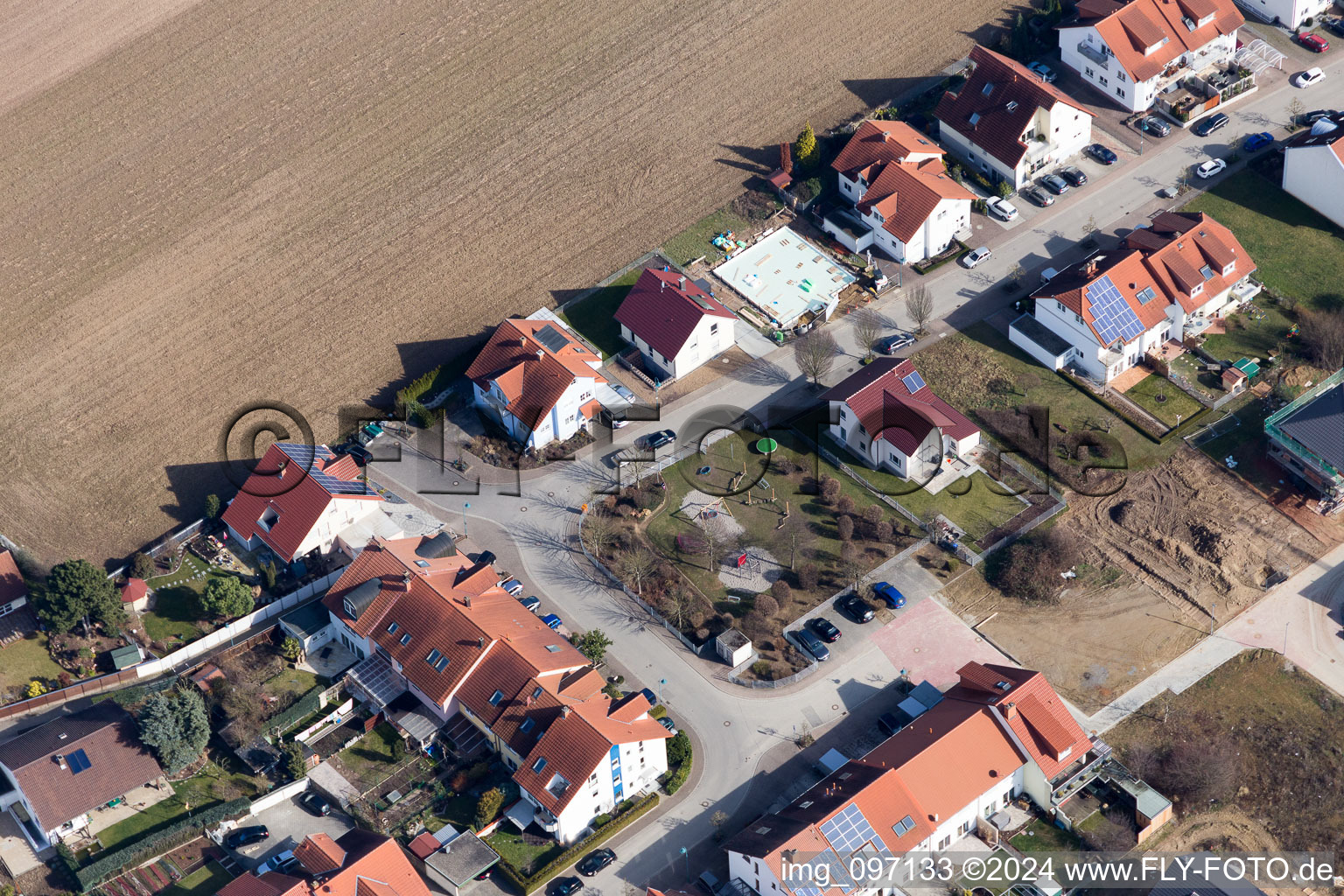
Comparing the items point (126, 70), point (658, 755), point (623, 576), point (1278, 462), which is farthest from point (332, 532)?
point (1278, 462)

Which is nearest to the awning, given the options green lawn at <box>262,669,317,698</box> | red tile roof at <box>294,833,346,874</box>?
red tile roof at <box>294,833,346,874</box>

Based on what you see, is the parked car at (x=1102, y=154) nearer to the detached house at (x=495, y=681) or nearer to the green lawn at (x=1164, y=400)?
the green lawn at (x=1164, y=400)

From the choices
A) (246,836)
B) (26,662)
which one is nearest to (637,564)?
(246,836)

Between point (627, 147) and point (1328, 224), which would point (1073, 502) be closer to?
point (1328, 224)

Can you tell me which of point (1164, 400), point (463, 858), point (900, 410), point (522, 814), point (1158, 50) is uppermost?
point (1158, 50)

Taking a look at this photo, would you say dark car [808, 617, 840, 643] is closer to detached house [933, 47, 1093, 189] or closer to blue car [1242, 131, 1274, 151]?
detached house [933, 47, 1093, 189]

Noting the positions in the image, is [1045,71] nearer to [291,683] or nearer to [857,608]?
[857,608]
